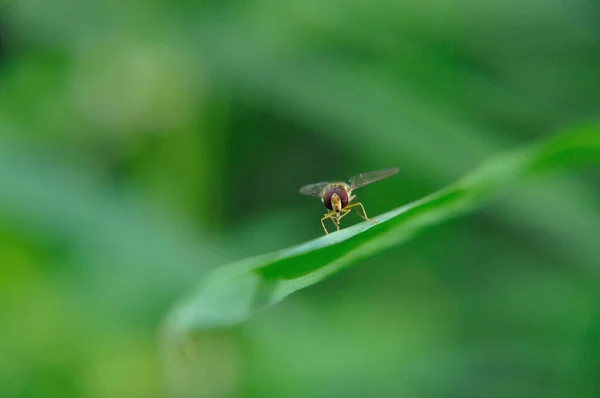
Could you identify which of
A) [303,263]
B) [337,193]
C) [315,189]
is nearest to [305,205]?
[315,189]

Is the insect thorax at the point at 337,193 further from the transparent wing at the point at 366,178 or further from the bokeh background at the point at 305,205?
the bokeh background at the point at 305,205

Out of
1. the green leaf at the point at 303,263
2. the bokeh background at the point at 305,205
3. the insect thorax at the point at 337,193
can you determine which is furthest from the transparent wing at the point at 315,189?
the green leaf at the point at 303,263

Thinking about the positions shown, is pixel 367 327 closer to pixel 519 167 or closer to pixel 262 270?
pixel 519 167

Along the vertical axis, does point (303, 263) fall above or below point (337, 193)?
below

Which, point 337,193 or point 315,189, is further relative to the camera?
point 315,189

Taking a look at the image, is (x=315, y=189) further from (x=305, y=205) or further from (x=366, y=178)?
(x=305, y=205)

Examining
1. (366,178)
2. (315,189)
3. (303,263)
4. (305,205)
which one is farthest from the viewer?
(305,205)

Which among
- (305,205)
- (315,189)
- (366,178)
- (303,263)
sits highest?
(305,205)

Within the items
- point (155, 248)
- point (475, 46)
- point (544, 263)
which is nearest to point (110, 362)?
point (155, 248)

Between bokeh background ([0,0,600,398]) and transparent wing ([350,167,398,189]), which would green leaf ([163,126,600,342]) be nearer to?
transparent wing ([350,167,398,189])

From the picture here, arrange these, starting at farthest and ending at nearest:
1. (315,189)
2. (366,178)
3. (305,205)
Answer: (305,205), (315,189), (366,178)
